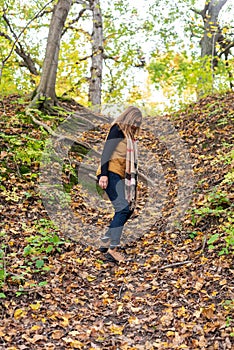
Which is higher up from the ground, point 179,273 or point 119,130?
point 119,130

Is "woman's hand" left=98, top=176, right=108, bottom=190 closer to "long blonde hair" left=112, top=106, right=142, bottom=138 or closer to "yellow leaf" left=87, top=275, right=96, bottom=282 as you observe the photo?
"long blonde hair" left=112, top=106, right=142, bottom=138

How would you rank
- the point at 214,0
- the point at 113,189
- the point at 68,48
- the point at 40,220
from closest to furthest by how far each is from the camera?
the point at 113,189, the point at 40,220, the point at 214,0, the point at 68,48

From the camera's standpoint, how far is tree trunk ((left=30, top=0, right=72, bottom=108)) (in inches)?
398

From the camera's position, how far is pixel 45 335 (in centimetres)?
413

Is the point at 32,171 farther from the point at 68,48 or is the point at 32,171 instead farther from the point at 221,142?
the point at 68,48

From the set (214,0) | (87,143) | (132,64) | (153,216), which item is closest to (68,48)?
(132,64)

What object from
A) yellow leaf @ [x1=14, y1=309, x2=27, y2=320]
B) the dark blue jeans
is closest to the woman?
the dark blue jeans

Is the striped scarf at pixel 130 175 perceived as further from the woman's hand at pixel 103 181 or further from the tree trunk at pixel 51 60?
the tree trunk at pixel 51 60

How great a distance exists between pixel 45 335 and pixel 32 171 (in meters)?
4.08

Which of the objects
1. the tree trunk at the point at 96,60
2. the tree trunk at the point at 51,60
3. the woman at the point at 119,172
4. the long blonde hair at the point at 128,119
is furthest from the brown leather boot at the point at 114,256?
the tree trunk at the point at 96,60

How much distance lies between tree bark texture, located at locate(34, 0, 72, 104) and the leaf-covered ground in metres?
2.47

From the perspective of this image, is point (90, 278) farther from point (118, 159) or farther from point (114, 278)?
point (118, 159)

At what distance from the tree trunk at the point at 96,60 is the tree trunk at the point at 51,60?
16.0 feet

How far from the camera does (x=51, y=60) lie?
10125mm
